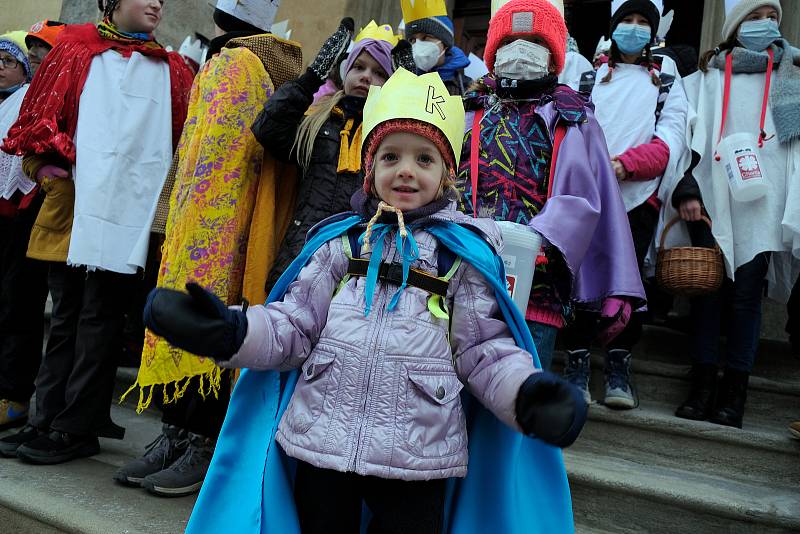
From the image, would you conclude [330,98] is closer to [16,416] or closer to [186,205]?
[186,205]

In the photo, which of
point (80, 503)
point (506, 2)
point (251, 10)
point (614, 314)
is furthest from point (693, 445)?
point (251, 10)

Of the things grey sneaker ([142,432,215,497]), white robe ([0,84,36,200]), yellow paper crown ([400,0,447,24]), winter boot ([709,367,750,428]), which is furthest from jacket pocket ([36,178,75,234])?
winter boot ([709,367,750,428])

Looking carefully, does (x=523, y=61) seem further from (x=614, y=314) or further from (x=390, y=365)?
(x=390, y=365)

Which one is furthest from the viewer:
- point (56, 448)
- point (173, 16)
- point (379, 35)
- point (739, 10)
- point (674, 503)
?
point (173, 16)

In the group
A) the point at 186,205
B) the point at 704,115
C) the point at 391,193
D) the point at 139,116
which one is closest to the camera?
the point at 391,193

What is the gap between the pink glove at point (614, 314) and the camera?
8.02ft

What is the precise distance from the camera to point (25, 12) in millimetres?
5984

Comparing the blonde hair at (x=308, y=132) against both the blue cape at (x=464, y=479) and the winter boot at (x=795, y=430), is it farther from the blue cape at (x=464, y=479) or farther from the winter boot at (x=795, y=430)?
the winter boot at (x=795, y=430)

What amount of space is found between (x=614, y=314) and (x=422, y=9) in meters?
1.68

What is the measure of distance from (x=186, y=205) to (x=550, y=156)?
4.50 feet

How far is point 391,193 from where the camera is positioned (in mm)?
1786

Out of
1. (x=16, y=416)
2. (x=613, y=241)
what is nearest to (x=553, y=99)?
(x=613, y=241)

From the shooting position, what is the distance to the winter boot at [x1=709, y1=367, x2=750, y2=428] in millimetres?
2967

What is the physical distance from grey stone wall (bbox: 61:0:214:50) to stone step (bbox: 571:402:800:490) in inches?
170
